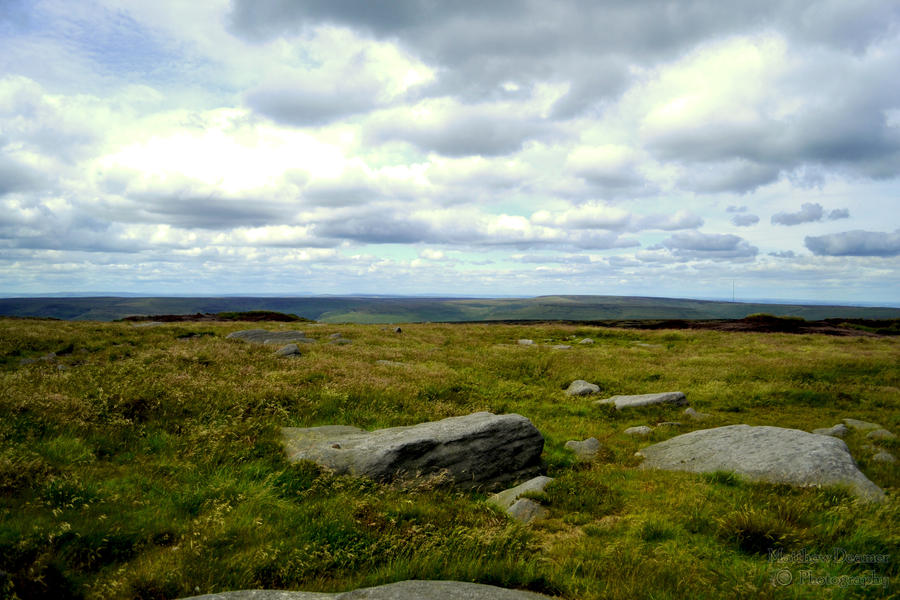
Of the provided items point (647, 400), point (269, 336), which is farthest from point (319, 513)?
point (269, 336)

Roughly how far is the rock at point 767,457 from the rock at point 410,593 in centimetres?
744

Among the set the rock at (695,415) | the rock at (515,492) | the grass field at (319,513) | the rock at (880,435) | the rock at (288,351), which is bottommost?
the rock at (695,415)

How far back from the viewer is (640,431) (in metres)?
15.1

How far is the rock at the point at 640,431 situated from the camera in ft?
49.0

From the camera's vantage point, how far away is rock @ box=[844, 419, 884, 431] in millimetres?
15594

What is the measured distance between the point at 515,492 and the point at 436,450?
6.01ft

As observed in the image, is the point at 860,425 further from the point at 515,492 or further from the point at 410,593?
the point at 410,593

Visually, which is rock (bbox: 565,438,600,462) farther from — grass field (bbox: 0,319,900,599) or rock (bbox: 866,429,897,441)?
rock (bbox: 866,429,897,441)

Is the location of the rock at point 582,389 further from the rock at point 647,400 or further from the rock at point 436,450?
the rock at point 436,450

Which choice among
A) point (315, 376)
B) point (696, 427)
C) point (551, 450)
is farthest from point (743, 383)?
point (315, 376)

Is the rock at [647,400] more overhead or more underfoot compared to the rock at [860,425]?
more overhead

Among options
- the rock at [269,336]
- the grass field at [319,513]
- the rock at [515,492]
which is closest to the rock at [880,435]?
the grass field at [319,513]

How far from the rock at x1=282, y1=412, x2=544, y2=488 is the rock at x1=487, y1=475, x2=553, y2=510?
597 millimetres

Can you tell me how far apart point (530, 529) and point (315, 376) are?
11.9 metres
